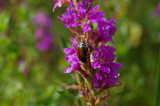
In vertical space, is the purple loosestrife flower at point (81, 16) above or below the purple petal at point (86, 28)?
above

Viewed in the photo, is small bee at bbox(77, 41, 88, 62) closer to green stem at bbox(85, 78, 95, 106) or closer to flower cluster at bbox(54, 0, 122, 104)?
flower cluster at bbox(54, 0, 122, 104)

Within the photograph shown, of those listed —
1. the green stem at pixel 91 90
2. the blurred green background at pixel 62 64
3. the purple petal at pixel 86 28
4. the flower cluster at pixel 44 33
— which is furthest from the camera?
the flower cluster at pixel 44 33

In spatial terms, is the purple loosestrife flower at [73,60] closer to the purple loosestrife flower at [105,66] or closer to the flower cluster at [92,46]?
the flower cluster at [92,46]

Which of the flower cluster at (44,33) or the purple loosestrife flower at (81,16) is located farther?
the flower cluster at (44,33)

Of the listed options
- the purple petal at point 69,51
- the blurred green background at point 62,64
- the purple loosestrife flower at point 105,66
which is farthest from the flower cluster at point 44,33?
the purple loosestrife flower at point 105,66

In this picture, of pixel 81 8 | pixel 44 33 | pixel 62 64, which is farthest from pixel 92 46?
pixel 44 33

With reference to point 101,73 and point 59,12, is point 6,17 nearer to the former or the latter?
point 101,73
